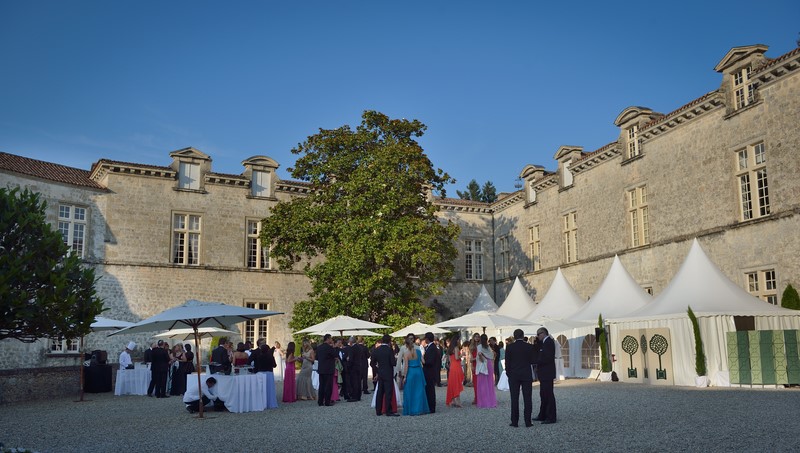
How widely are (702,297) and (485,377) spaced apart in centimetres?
814

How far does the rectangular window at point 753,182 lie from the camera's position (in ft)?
70.1

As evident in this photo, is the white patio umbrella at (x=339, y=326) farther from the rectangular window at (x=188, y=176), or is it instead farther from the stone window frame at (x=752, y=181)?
the rectangular window at (x=188, y=176)

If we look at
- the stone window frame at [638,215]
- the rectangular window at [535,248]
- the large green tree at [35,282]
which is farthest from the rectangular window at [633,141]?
the large green tree at [35,282]

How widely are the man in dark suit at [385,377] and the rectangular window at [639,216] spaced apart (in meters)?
15.5

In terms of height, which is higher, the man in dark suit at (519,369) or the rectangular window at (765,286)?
the rectangular window at (765,286)

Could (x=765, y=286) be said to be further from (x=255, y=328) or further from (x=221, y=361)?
(x=255, y=328)

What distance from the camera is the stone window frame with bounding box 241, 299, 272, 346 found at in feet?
105

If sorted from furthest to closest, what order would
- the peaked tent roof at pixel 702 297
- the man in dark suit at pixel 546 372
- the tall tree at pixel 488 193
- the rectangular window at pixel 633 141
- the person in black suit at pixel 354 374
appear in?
the tall tree at pixel 488 193, the rectangular window at pixel 633 141, the peaked tent roof at pixel 702 297, the person in black suit at pixel 354 374, the man in dark suit at pixel 546 372

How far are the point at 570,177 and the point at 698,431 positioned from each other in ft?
71.5

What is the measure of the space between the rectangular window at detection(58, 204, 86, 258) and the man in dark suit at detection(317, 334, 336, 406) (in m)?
16.3

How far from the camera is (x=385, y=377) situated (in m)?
14.0

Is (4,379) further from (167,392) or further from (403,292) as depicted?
(403,292)

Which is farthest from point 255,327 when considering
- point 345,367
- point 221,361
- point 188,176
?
point 221,361

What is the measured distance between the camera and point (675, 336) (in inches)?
802
